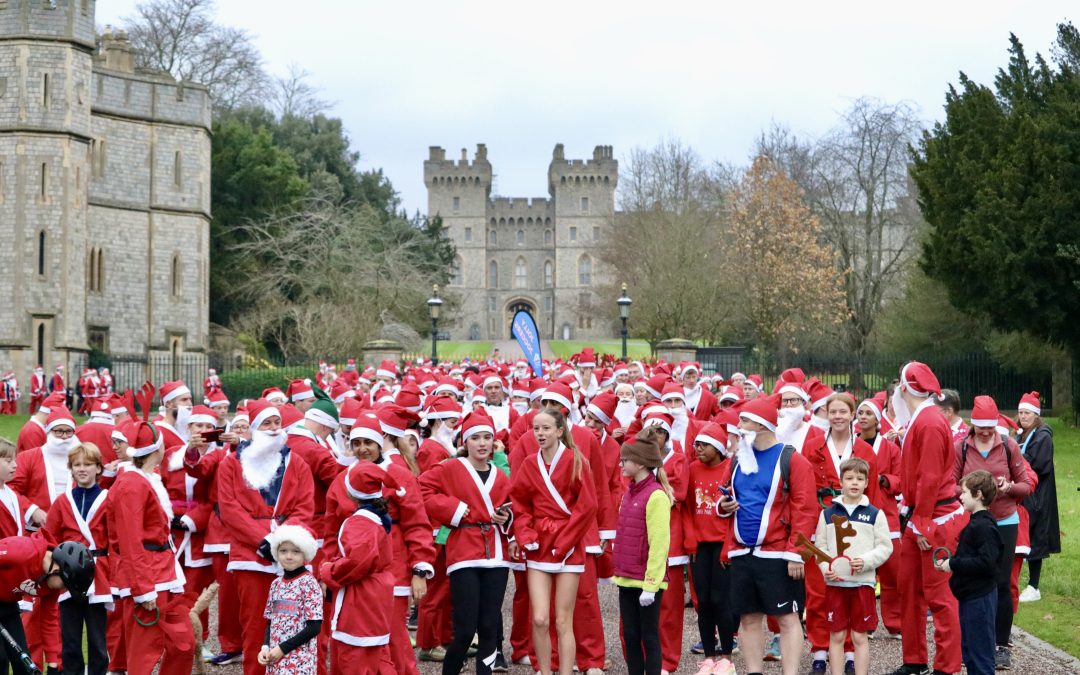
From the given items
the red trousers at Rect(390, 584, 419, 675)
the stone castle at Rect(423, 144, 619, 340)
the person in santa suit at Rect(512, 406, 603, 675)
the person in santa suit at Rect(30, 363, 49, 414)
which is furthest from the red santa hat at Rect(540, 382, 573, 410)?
the stone castle at Rect(423, 144, 619, 340)

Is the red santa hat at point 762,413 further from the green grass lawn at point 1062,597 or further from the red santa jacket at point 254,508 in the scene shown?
the green grass lawn at point 1062,597

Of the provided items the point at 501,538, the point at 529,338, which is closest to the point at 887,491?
the point at 501,538

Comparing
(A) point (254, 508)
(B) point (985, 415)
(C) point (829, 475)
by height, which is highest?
Answer: (B) point (985, 415)

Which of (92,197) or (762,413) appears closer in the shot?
(762,413)

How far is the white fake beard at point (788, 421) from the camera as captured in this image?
9.81 m

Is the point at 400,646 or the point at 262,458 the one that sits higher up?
the point at 262,458

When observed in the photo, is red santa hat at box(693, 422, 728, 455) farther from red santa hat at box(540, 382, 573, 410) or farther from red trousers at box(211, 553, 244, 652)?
red trousers at box(211, 553, 244, 652)

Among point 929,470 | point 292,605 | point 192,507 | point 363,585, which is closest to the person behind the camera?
point 292,605

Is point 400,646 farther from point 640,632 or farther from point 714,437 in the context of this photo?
point 714,437

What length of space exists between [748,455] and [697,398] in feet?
18.8

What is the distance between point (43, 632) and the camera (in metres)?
8.94

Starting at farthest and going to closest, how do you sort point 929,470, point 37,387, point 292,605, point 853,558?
point 37,387, point 929,470, point 853,558, point 292,605

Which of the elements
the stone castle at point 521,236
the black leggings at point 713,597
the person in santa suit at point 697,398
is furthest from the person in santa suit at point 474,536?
the stone castle at point 521,236

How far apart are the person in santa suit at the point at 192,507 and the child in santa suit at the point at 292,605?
2335 millimetres
